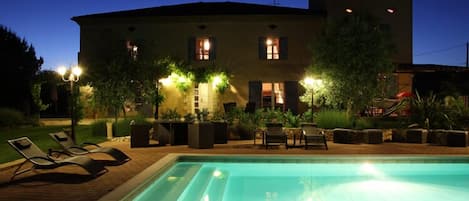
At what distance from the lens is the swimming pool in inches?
270

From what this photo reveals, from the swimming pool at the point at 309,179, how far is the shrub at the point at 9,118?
11706 mm

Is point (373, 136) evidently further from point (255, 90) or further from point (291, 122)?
point (255, 90)

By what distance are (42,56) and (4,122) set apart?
15455 mm

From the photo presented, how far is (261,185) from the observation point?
771 centimetres

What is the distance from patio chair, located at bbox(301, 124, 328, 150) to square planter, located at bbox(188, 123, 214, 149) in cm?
230

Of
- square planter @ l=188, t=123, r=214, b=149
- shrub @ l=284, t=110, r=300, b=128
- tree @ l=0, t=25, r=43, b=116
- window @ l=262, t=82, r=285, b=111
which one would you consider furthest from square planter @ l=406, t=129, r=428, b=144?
tree @ l=0, t=25, r=43, b=116

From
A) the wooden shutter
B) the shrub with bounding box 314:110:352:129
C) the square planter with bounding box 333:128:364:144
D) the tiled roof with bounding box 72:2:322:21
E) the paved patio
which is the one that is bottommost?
the paved patio

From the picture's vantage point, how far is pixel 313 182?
7.91 m

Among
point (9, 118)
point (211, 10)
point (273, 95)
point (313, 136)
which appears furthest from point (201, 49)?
point (313, 136)

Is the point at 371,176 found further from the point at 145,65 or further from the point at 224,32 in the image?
the point at 224,32

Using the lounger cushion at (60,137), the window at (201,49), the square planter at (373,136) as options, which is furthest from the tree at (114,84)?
the square planter at (373,136)

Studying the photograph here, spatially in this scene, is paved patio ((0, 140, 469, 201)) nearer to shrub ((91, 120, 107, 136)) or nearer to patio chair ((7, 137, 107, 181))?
patio chair ((7, 137, 107, 181))

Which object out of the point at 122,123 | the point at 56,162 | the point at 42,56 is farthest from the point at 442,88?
the point at 42,56

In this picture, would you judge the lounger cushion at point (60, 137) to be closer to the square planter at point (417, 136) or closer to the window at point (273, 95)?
the square planter at point (417, 136)
